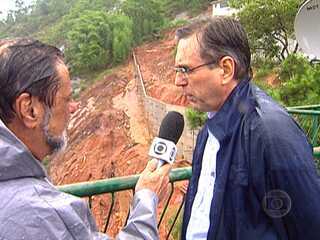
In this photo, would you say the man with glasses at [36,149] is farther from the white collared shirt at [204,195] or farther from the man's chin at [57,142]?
the white collared shirt at [204,195]

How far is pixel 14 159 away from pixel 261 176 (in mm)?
766

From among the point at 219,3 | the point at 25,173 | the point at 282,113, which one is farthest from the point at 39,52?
the point at 219,3

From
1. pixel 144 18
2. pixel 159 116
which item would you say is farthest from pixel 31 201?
pixel 144 18

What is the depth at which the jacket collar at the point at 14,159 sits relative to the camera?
1.04 metres

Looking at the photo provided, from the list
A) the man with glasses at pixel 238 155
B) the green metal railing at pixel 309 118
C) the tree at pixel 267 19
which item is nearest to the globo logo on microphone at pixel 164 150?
the man with glasses at pixel 238 155

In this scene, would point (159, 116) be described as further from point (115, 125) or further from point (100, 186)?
point (100, 186)

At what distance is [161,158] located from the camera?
1.53 m

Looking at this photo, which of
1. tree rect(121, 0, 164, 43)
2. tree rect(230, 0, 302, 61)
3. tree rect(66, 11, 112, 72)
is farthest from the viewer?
tree rect(121, 0, 164, 43)

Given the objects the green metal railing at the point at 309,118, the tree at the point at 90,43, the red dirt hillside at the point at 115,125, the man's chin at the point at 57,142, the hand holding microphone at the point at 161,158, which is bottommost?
the red dirt hillside at the point at 115,125

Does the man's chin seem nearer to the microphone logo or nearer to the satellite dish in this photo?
the microphone logo

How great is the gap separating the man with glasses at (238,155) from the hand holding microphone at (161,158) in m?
0.13

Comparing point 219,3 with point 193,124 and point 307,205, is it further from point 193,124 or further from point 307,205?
point 307,205

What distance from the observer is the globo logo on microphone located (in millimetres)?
1532

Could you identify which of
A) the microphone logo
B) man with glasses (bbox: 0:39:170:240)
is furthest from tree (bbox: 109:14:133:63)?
man with glasses (bbox: 0:39:170:240)
